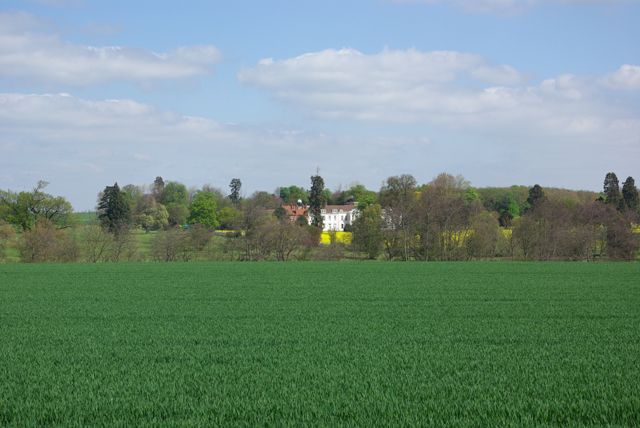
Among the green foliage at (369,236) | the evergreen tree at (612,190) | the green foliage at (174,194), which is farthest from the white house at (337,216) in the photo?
the green foliage at (369,236)

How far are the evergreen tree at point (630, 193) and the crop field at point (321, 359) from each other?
268 feet

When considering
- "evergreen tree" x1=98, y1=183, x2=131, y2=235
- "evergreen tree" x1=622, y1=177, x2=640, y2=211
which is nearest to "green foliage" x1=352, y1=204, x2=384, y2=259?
"evergreen tree" x1=98, y1=183, x2=131, y2=235

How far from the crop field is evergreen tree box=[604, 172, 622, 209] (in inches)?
3118

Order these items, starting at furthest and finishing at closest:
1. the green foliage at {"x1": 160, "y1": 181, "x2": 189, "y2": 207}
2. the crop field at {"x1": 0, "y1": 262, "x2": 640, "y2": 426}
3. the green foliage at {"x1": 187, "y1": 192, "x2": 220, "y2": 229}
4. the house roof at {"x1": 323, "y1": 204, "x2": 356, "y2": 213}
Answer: the house roof at {"x1": 323, "y1": 204, "x2": 356, "y2": 213} → the green foliage at {"x1": 160, "y1": 181, "x2": 189, "y2": 207} → the green foliage at {"x1": 187, "y1": 192, "x2": 220, "y2": 229} → the crop field at {"x1": 0, "y1": 262, "x2": 640, "y2": 426}

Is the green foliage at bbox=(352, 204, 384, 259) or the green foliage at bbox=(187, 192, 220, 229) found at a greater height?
the green foliage at bbox=(187, 192, 220, 229)

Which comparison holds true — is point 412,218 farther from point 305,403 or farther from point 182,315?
point 305,403

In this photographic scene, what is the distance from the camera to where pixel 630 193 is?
4075 inches

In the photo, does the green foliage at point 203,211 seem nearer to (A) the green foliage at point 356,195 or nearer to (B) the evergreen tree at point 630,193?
(A) the green foliage at point 356,195

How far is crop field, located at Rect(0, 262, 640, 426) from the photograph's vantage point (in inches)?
357

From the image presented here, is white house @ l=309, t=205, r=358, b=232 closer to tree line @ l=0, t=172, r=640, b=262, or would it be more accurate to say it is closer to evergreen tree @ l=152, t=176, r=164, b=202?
evergreen tree @ l=152, t=176, r=164, b=202

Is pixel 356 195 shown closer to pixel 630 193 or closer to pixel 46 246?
pixel 630 193

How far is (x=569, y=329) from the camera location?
17.4 meters

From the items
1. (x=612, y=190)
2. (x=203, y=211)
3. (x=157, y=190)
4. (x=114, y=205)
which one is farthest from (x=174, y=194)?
(x=612, y=190)

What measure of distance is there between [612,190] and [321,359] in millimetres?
102379
